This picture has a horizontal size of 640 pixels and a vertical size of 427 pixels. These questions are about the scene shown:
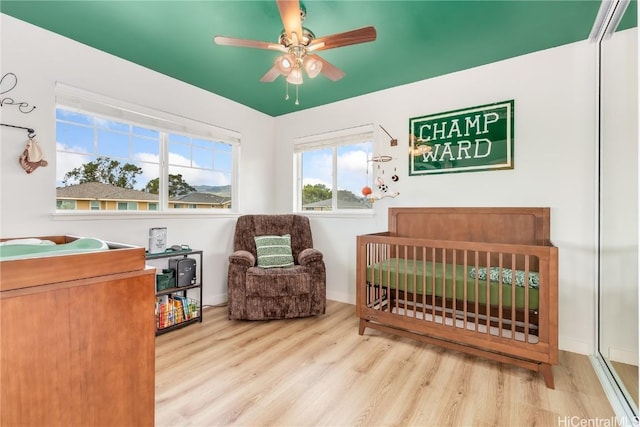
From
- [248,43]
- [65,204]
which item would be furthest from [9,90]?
[248,43]

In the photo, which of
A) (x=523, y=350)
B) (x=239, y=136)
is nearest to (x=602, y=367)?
(x=523, y=350)

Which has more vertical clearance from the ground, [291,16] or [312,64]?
[291,16]

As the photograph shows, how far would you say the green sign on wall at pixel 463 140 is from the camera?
2572mm

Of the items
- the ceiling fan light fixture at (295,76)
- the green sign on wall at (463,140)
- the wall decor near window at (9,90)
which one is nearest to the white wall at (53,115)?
the wall decor near window at (9,90)

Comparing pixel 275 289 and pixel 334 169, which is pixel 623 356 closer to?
pixel 275 289

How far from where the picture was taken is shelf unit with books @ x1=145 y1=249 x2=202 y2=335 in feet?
8.40

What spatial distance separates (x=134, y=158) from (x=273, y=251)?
1610 mm

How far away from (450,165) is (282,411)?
8.07 feet

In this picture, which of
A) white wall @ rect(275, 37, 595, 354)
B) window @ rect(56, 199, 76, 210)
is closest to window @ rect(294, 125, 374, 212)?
white wall @ rect(275, 37, 595, 354)

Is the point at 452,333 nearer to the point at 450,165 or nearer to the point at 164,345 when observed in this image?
the point at 450,165

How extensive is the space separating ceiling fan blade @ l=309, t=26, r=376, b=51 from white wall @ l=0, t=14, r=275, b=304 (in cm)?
185

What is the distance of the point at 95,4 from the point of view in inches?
74.8

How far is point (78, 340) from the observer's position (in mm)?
968

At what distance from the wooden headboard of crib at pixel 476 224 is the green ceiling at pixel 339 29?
133 centimetres
